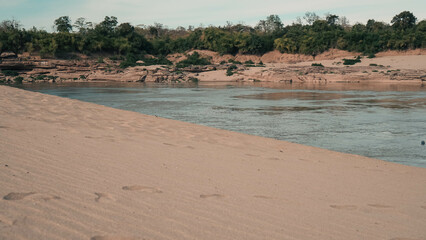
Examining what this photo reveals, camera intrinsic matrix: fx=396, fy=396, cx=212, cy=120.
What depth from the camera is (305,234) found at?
3.12 m

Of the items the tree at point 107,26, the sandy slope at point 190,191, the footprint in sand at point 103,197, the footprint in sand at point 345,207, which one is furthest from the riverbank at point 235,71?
the footprint in sand at point 103,197

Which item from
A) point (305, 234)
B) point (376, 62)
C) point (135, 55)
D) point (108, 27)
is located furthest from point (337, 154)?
point (108, 27)

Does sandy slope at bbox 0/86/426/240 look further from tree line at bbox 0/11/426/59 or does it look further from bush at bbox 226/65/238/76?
tree line at bbox 0/11/426/59

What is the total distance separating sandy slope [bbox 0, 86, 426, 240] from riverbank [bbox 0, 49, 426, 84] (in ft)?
102

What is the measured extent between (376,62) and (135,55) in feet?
105

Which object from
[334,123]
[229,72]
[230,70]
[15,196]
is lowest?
[334,123]

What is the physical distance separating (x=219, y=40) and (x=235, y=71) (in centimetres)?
1855

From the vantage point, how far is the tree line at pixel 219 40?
48438 millimetres

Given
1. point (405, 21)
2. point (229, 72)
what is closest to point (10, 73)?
point (229, 72)

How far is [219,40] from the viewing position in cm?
5941

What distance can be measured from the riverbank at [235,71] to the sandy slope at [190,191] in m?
31.2

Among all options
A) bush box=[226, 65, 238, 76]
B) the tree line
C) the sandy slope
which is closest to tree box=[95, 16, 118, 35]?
the tree line

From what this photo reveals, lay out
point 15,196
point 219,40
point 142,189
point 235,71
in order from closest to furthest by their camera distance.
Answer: point 15,196 < point 142,189 < point 235,71 < point 219,40

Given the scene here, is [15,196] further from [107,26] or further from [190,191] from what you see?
[107,26]
